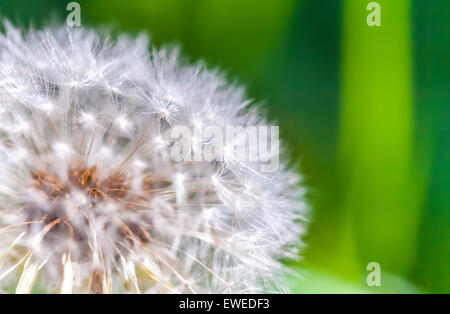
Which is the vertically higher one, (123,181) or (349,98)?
(349,98)

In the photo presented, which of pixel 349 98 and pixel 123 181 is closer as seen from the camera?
pixel 123 181

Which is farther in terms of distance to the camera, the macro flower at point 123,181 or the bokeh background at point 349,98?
the bokeh background at point 349,98

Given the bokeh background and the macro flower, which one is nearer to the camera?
the macro flower
